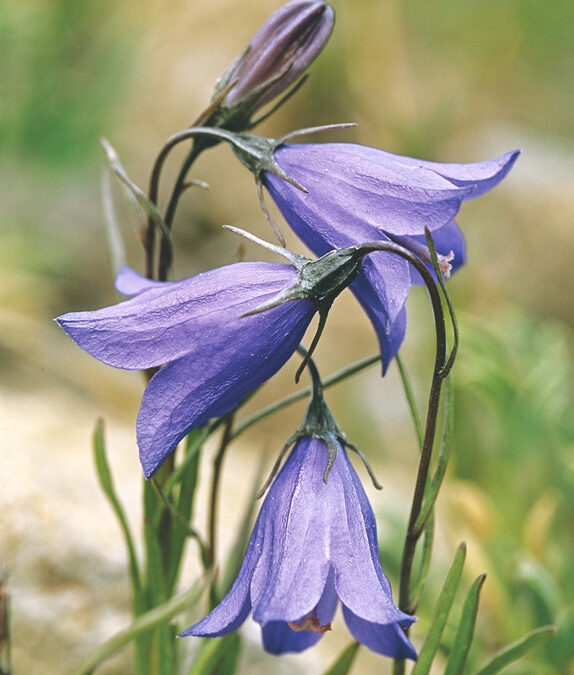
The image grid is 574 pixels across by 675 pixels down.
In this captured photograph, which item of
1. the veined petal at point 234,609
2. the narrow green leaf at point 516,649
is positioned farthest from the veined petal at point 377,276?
the narrow green leaf at point 516,649

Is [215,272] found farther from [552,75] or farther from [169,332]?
[552,75]

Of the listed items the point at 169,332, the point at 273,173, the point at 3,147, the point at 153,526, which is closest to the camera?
the point at 169,332

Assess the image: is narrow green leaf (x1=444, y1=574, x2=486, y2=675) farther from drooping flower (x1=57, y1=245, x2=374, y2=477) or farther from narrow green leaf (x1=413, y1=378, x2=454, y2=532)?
drooping flower (x1=57, y1=245, x2=374, y2=477)

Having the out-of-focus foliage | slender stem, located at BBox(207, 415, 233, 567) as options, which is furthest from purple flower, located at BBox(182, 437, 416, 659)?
the out-of-focus foliage

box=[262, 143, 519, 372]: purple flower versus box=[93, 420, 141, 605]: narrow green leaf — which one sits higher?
box=[262, 143, 519, 372]: purple flower

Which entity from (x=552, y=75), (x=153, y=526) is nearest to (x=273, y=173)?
(x=153, y=526)

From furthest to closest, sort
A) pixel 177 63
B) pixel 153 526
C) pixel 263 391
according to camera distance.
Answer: pixel 177 63 < pixel 263 391 < pixel 153 526
